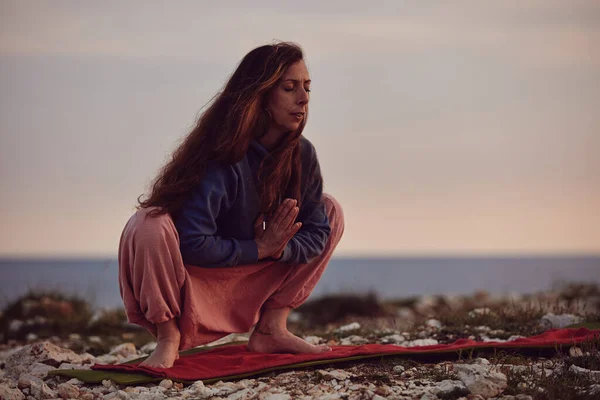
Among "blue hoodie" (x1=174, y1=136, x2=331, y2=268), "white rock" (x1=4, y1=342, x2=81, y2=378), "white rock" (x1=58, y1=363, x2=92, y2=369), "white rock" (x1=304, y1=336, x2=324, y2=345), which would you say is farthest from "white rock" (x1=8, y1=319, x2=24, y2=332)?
"blue hoodie" (x1=174, y1=136, x2=331, y2=268)

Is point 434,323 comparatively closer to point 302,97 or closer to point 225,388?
point 302,97

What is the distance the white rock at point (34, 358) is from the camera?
16.7ft

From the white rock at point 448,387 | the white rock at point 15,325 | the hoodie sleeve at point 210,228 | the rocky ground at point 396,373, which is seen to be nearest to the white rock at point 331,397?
the rocky ground at point 396,373

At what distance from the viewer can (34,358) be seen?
5188 mm

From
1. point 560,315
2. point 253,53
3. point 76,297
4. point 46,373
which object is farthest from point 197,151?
point 76,297

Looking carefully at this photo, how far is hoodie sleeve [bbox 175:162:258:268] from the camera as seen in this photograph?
4500 mm

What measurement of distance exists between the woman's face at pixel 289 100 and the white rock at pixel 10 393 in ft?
6.47

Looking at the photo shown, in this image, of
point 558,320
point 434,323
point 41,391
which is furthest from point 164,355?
point 558,320

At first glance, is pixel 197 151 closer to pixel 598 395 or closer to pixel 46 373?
pixel 46 373

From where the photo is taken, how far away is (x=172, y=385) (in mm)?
4270

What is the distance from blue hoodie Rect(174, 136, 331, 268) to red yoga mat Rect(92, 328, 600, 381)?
55 centimetres

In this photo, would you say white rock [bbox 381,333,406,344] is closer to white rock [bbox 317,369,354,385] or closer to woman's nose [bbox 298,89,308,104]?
white rock [bbox 317,369,354,385]

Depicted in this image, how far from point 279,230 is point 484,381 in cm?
141

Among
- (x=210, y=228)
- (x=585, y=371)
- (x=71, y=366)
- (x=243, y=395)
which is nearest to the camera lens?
(x=243, y=395)
